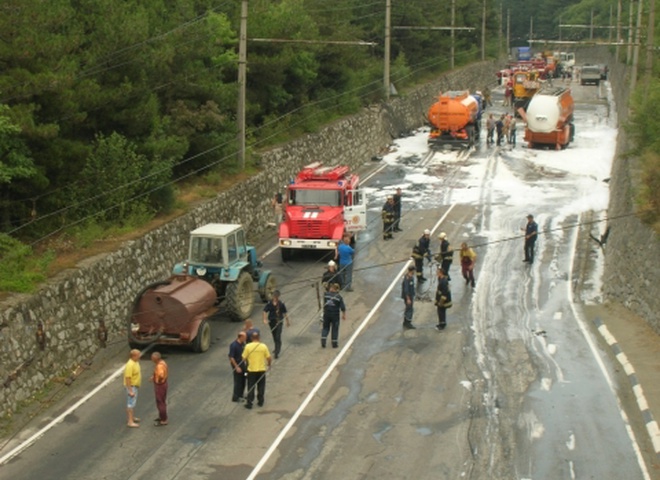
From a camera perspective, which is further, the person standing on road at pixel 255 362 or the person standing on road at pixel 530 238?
the person standing on road at pixel 530 238

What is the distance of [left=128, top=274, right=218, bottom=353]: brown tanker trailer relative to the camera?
21.1 metres

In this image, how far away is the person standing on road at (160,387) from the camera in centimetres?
1730

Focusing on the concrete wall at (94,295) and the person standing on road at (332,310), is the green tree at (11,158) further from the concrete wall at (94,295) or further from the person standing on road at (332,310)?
the person standing on road at (332,310)

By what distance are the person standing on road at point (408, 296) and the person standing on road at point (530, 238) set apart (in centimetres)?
709

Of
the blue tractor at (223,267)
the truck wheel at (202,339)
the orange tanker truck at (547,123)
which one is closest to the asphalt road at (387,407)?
the truck wheel at (202,339)

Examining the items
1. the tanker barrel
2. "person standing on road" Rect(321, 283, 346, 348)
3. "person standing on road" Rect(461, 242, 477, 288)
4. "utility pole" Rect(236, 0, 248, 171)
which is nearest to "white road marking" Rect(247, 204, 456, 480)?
"person standing on road" Rect(321, 283, 346, 348)

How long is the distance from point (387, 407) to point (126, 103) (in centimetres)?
1333

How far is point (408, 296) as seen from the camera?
23.2 m

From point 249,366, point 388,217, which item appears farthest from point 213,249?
point 388,217

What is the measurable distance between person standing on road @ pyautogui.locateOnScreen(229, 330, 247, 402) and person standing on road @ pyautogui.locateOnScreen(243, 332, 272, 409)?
6.4 inches

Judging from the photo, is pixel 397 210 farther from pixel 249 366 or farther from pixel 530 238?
pixel 249 366

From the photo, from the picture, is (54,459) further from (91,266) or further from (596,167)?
(596,167)

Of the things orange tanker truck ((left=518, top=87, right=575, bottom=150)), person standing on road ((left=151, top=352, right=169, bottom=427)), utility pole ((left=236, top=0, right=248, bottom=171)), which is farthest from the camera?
orange tanker truck ((left=518, top=87, right=575, bottom=150))

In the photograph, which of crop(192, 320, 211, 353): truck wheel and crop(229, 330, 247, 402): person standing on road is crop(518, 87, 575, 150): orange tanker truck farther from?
crop(229, 330, 247, 402): person standing on road
